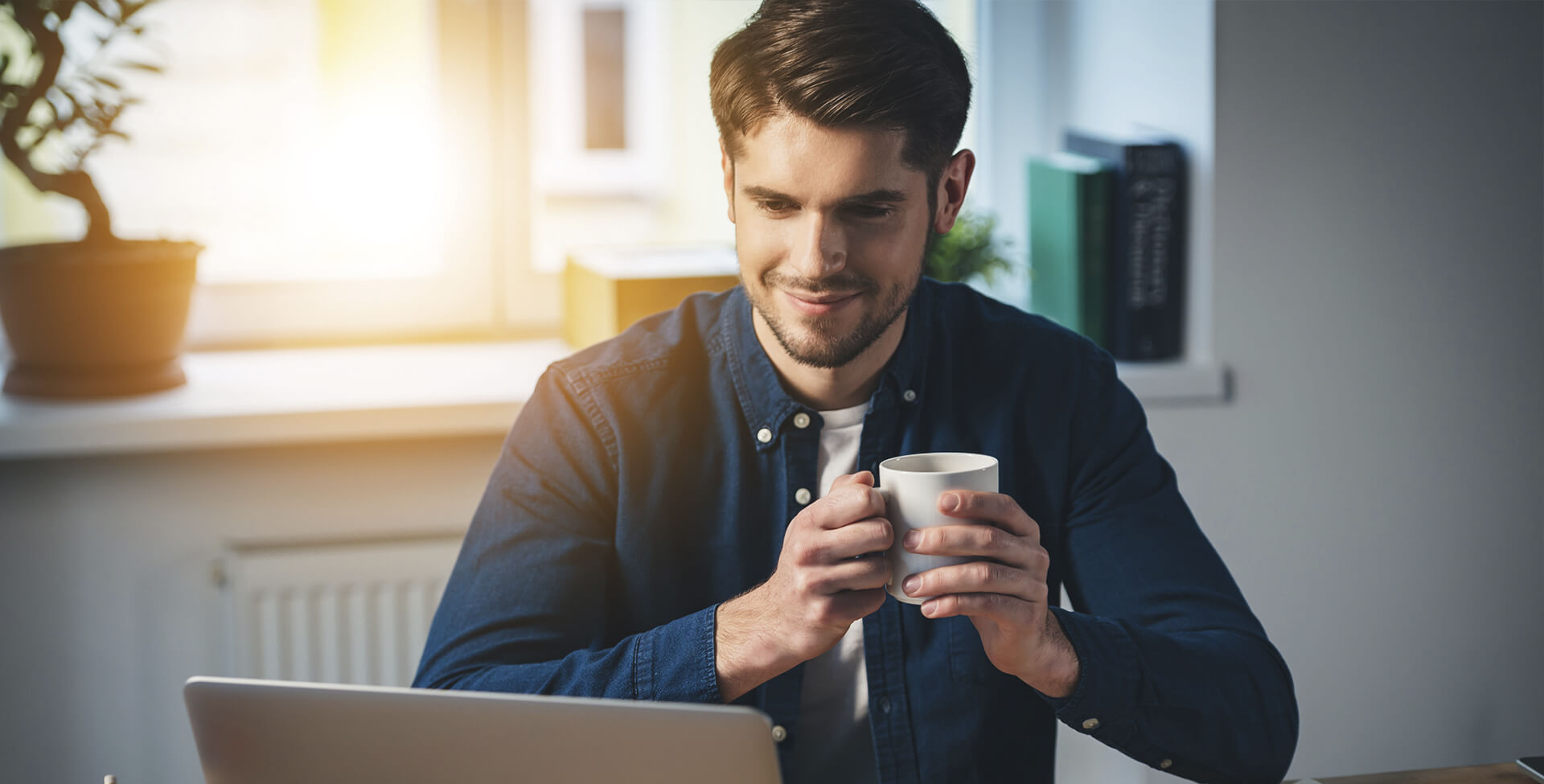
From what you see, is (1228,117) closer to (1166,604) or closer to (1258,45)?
(1258,45)

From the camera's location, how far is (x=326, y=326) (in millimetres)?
2121

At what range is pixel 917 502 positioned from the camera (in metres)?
0.91

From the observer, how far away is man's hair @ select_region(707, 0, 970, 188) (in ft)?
3.82

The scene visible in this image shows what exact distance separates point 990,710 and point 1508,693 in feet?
4.15

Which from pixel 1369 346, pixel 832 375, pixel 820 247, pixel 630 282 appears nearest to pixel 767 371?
pixel 832 375

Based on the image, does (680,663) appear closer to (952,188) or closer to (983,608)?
(983,608)

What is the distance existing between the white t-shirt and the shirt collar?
22 cm

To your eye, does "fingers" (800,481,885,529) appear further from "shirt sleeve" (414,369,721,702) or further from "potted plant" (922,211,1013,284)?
"potted plant" (922,211,1013,284)

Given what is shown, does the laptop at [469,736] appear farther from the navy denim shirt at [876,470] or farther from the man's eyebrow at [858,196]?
the man's eyebrow at [858,196]

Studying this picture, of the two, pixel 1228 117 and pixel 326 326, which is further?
pixel 326 326

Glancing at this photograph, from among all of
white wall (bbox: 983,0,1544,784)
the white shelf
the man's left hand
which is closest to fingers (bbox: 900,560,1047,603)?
the man's left hand

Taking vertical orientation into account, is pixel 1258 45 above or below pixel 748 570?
above

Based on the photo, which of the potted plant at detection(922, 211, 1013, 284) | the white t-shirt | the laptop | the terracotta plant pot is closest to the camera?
the laptop

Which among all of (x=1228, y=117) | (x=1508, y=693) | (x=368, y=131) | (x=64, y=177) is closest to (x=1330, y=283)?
(x=1228, y=117)
